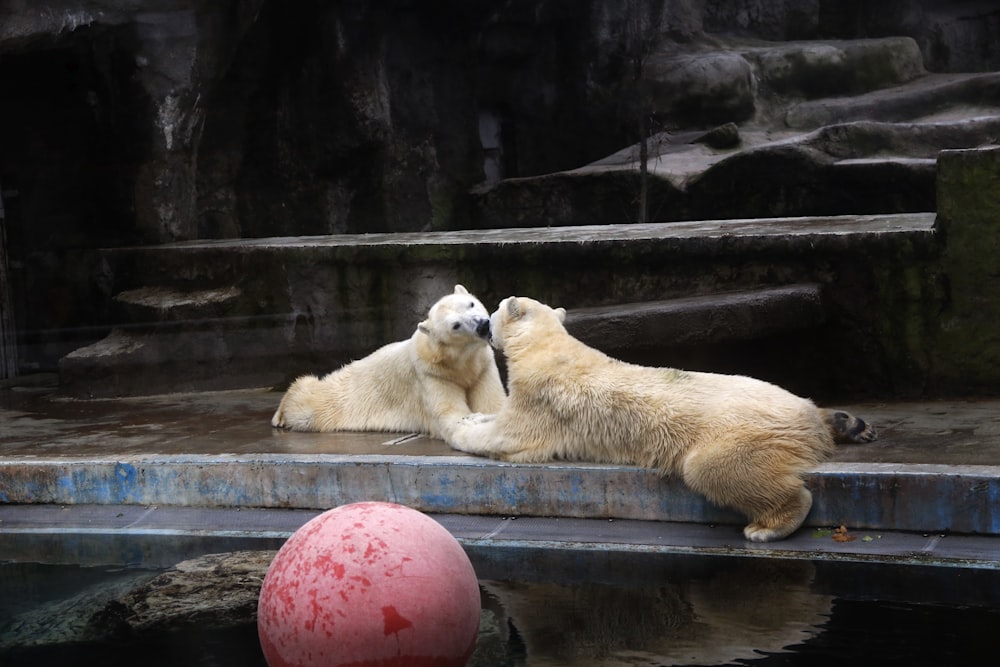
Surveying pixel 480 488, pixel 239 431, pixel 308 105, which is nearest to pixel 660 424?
pixel 480 488

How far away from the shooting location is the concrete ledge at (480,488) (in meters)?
4.41

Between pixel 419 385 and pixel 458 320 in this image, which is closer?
pixel 458 320

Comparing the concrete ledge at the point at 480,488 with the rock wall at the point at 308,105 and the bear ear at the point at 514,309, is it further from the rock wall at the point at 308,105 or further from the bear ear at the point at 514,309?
the rock wall at the point at 308,105

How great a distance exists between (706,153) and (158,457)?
311 inches

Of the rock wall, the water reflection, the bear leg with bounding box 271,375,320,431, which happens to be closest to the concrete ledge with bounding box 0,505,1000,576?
the water reflection

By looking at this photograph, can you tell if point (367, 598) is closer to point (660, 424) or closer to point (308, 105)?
point (660, 424)

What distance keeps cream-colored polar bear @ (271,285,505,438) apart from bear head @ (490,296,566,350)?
0.21 metres

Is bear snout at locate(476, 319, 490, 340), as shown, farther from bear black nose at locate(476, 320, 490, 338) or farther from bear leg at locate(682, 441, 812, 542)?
bear leg at locate(682, 441, 812, 542)

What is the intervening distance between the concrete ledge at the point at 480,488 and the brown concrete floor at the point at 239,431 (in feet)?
0.67

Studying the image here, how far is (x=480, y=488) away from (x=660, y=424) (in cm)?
84

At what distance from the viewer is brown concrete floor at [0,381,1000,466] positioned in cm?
492

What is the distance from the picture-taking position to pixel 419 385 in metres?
5.82

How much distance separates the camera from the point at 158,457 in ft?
18.6

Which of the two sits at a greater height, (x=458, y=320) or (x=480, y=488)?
(x=458, y=320)
